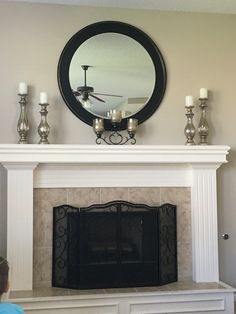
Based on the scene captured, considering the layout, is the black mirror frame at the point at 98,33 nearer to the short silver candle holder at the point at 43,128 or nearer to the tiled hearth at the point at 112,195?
the short silver candle holder at the point at 43,128

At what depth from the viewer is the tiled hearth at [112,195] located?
131 inches

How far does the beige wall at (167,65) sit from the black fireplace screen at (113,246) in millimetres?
542

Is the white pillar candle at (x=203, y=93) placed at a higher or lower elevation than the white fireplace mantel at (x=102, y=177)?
higher

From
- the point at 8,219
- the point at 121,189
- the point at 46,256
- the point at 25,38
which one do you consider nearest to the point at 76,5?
the point at 25,38

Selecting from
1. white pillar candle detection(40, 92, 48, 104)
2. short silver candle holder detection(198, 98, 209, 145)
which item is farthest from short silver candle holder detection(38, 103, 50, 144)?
short silver candle holder detection(198, 98, 209, 145)

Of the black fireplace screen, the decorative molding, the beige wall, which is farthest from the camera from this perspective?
the beige wall

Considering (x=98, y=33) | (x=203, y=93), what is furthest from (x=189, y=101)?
(x=98, y=33)

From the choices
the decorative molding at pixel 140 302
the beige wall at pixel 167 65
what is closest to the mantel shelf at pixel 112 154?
the beige wall at pixel 167 65

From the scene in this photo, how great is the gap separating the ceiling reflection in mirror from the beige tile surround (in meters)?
0.62

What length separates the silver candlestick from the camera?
11.5 ft

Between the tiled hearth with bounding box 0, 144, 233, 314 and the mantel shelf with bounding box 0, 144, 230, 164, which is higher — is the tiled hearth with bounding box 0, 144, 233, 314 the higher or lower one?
the lower one

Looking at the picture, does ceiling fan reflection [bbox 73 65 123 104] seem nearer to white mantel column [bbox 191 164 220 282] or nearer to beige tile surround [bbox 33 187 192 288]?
beige tile surround [bbox 33 187 192 288]

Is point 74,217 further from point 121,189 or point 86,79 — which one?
point 86,79

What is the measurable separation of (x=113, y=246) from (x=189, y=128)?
3.61 feet
